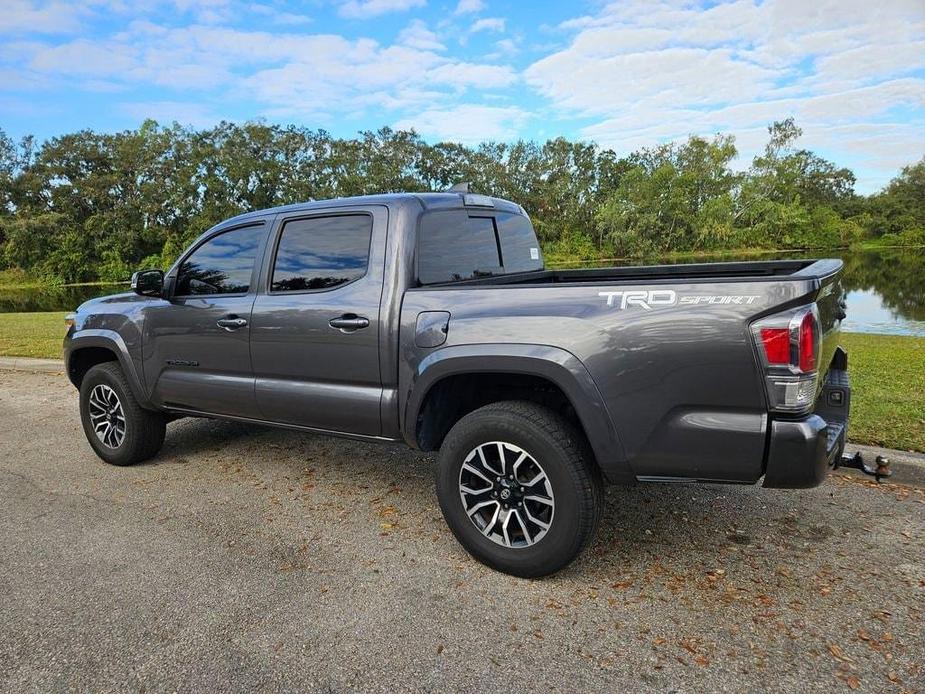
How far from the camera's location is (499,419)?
2.92 meters

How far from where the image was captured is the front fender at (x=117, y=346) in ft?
14.7

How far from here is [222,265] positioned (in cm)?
413

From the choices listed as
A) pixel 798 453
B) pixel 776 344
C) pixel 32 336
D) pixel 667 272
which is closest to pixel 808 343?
pixel 776 344

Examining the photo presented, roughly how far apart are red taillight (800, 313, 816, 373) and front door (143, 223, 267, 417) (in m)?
2.99

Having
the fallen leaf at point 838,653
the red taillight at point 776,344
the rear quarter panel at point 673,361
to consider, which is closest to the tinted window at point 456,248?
the rear quarter panel at point 673,361


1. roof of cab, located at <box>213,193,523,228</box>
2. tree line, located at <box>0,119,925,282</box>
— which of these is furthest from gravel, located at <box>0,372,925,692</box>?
tree line, located at <box>0,119,925,282</box>

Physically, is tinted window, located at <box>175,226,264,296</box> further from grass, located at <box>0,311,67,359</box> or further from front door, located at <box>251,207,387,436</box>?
grass, located at <box>0,311,67,359</box>

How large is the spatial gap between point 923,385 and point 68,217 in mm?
67394

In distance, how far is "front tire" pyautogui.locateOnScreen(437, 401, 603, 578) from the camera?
9.11ft

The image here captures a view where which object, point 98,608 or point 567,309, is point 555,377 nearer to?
point 567,309

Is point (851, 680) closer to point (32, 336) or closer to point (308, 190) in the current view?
point (32, 336)

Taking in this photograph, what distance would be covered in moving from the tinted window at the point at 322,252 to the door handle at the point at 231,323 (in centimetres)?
31

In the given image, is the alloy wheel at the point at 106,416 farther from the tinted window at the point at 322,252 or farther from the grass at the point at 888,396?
the grass at the point at 888,396

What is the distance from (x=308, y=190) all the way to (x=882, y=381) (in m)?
59.4
